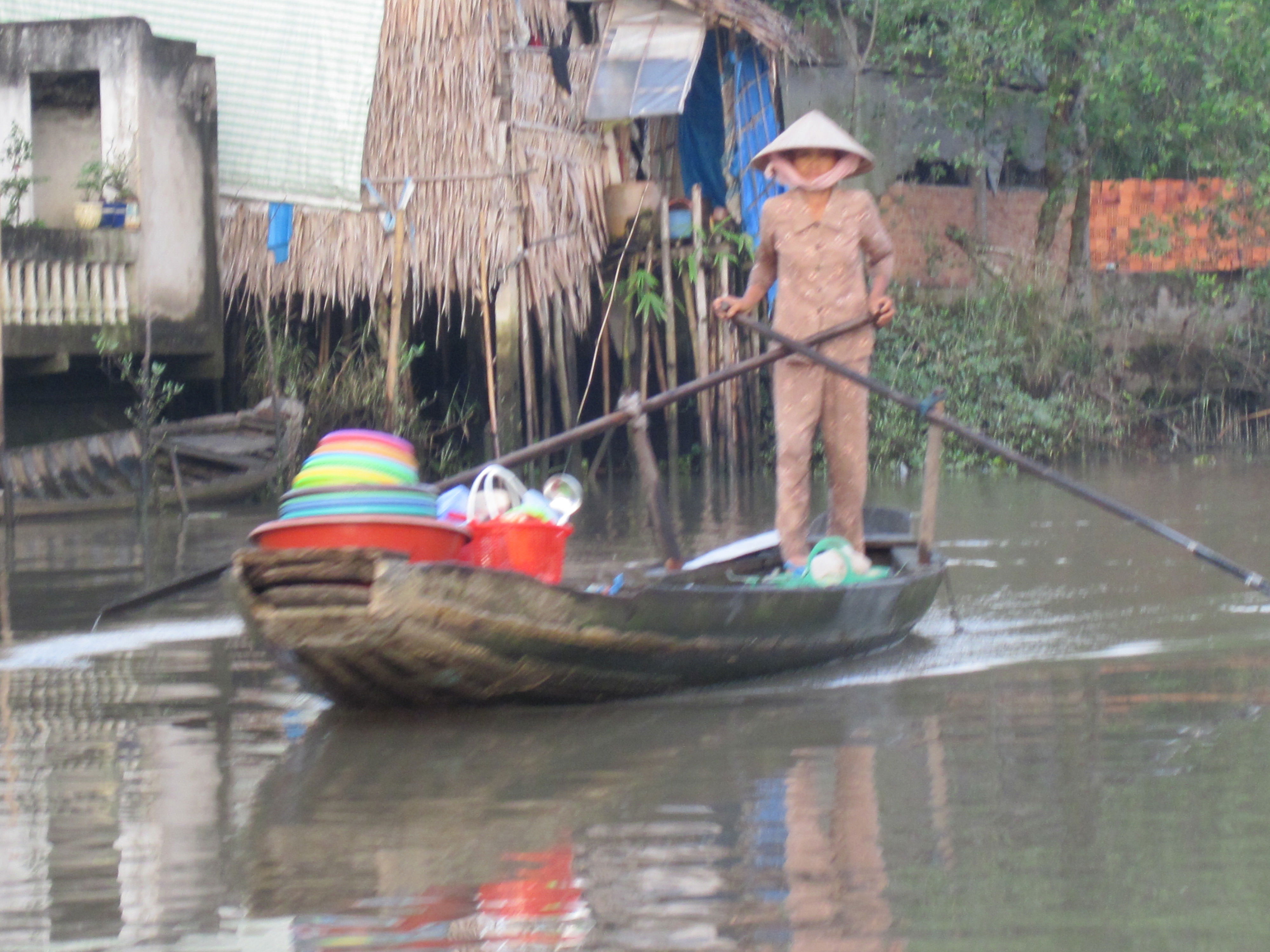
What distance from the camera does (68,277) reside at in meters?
12.2

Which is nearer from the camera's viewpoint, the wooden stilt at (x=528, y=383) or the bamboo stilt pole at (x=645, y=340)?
the wooden stilt at (x=528, y=383)

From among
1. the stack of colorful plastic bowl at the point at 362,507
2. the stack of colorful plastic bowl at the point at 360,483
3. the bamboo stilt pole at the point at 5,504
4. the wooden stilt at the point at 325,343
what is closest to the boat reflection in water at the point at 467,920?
the stack of colorful plastic bowl at the point at 362,507

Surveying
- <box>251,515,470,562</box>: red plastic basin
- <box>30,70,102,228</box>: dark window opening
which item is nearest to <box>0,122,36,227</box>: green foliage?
<box>30,70,102,228</box>: dark window opening

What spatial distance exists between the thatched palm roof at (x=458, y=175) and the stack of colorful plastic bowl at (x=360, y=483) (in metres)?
8.42

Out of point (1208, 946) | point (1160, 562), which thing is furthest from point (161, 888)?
point (1160, 562)

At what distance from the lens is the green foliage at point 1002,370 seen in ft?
51.2

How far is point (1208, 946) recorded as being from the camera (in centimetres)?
285

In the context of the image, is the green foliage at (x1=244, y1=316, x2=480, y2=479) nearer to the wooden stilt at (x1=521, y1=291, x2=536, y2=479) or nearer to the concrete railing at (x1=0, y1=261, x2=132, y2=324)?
the wooden stilt at (x1=521, y1=291, x2=536, y2=479)

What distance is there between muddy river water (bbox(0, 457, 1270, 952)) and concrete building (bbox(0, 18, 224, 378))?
Result: 19.9ft

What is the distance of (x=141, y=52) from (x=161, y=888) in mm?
10546

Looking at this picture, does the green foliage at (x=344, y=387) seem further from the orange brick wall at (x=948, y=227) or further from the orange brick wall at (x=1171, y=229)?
the orange brick wall at (x=1171, y=229)

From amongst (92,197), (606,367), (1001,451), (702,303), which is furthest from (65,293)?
(1001,451)

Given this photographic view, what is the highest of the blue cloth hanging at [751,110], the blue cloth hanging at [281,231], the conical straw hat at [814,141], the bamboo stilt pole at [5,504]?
the blue cloth hanging at [751,110]

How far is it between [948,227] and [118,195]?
27.6 ft
